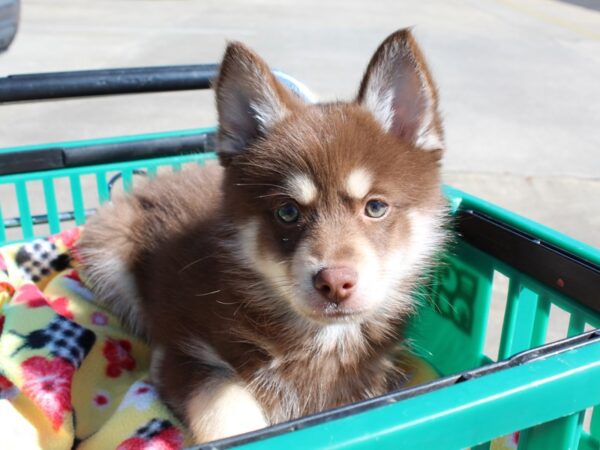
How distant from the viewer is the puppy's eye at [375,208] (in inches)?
69.9

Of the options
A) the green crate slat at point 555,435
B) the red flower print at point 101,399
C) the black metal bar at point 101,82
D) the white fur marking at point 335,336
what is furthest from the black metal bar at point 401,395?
the black metal bar at point 101,82

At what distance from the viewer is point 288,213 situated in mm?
1766

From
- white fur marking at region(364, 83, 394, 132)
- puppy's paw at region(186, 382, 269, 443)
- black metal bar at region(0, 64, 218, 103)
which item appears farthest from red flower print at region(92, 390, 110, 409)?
white fur marking at region(364, 83, 394, 132)

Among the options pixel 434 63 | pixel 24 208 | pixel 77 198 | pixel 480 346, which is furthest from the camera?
pixel 434 63

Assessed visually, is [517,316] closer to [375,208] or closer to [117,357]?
[375,208]

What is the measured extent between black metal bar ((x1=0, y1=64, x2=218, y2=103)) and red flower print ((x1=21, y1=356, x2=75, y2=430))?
926 mm

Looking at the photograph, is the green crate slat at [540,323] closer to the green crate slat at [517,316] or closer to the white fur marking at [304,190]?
the green crate slat at [517,316]

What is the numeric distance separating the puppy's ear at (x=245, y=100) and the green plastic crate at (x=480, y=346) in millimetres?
721

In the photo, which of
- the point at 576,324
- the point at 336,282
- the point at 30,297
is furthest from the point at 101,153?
the point at 576,324

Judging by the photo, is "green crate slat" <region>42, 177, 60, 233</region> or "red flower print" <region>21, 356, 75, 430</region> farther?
"green crate slat" <region>42, 177, 60, 233</region>

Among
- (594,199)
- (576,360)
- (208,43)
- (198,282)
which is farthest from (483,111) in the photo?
(576,360)

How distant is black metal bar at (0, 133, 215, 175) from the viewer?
269 cm

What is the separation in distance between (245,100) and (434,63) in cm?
716

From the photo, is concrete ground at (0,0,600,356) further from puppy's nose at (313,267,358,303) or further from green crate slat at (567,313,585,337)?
puppy's nose at (313,267,358,303)
